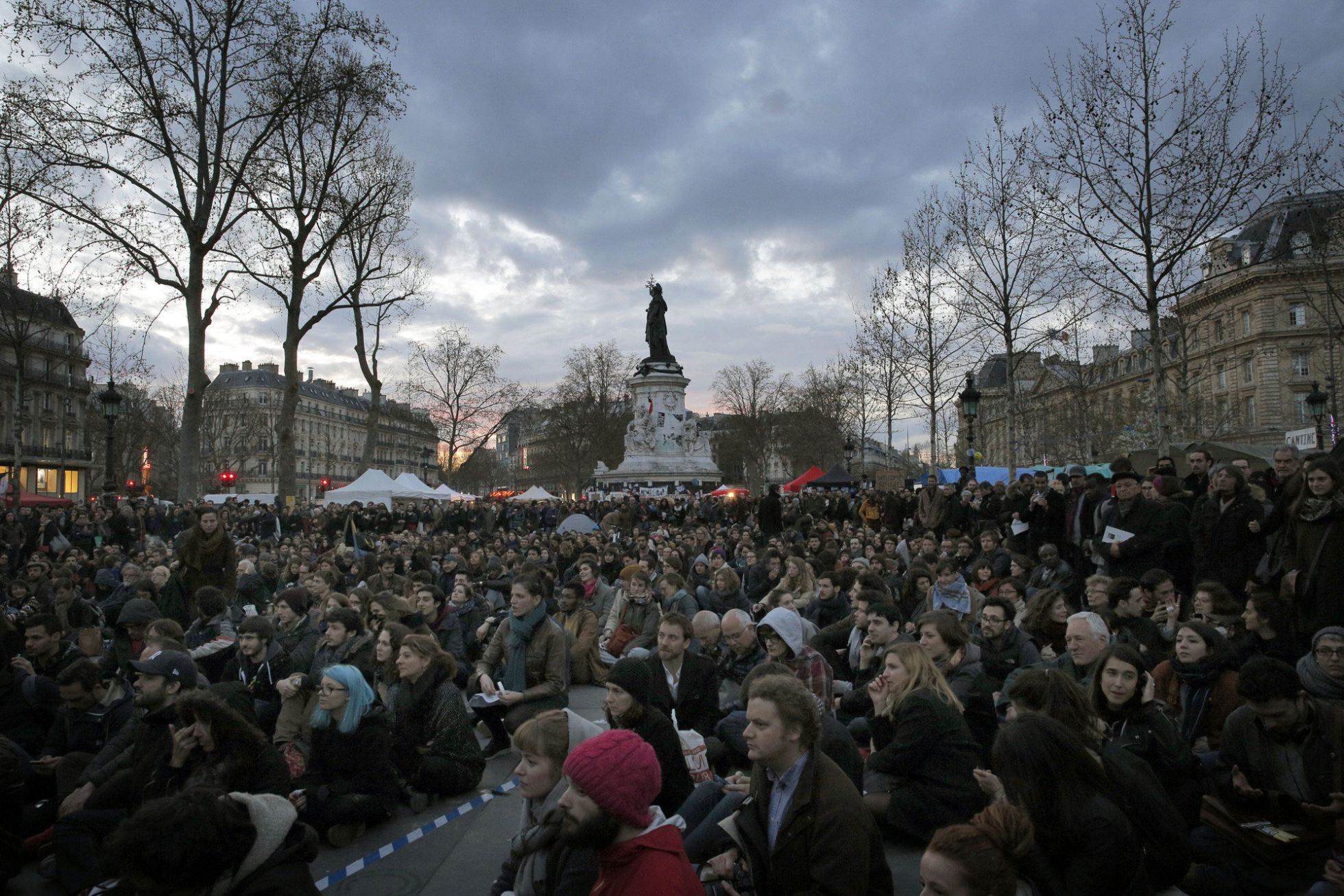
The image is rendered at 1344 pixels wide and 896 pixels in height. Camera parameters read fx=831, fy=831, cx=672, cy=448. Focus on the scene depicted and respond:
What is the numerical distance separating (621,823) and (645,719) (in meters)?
1.36

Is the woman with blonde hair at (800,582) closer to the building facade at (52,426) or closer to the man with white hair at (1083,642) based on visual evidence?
the man with white hair at (1083,642)

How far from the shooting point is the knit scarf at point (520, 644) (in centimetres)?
662

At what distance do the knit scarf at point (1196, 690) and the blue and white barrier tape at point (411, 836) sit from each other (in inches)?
174

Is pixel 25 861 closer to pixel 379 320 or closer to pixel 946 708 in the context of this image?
pixel 946 708

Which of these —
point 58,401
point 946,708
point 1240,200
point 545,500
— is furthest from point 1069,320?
point 58,401

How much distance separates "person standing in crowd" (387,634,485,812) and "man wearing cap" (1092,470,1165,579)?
6.43 meters

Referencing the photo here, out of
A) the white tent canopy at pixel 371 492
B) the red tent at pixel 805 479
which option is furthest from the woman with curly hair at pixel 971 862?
the red tent at pixel 805 479

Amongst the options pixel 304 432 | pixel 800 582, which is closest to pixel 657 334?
pixel 800 582

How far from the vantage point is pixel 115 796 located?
4.48m

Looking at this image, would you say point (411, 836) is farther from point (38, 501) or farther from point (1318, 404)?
point (38, 501)

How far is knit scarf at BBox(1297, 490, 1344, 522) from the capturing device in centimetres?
614

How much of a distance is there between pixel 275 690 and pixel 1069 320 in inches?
916

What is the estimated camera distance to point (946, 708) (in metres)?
4.01

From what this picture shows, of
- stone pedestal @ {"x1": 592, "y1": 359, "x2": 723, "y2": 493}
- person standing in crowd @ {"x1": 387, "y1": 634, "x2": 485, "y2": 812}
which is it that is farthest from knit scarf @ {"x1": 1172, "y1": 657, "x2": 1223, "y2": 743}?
stone pedestal @ {"x1": 592, "y1": 359, "x2": 723, "y2": 493}
